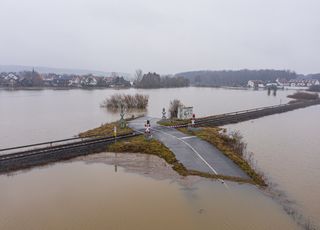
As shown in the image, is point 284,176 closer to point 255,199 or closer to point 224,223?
point 255,199

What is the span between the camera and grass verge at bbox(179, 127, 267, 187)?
1322cm

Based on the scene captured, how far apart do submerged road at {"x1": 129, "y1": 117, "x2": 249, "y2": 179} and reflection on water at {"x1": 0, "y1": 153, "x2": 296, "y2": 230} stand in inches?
45.7

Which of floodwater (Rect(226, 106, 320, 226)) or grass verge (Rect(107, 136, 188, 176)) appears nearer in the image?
floodwater (Rect(226, 106, 320, 226))

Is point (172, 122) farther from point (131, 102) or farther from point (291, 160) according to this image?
point (131, 102)

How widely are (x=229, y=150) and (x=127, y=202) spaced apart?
Result: 314 inches

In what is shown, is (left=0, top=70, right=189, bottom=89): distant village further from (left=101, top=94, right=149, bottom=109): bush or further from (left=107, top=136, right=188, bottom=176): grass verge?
(left=107, top=136, right=188, bottom=176): grass verge

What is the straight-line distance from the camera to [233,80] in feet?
585

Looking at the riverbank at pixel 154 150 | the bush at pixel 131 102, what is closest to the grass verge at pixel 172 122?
the riverbank at pixel 154 150

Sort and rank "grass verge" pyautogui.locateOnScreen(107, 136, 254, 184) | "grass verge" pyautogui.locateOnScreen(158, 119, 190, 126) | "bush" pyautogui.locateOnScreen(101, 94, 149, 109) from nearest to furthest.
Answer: "grass verge" pyautogui.locateOnScreen(107, 136, 254, 184)
"grass verge" pyautogui.locateOnScreen(158, 119, 190, 126)
"bush" pyautogui.locateOnScreen(101, 94, 149, 109)

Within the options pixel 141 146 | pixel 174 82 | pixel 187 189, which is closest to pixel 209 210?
pixel 187 189

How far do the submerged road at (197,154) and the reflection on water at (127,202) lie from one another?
116 centimetres

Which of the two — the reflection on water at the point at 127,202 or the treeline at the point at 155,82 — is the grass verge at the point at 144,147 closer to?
the reflection on water at the point at 127,202

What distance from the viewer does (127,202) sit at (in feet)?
36.1

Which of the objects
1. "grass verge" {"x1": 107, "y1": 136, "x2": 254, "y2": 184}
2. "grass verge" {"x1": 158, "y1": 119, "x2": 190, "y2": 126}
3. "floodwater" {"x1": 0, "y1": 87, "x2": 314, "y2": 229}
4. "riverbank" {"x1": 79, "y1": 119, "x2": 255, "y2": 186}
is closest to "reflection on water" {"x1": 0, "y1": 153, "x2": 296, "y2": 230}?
"floodwater" {"x1": 0, "y1": 87, "x2": 314, "y2": 229}
